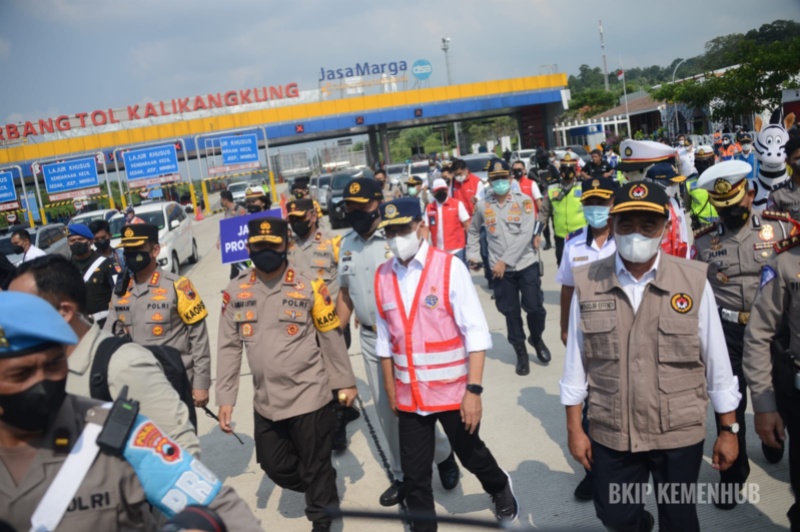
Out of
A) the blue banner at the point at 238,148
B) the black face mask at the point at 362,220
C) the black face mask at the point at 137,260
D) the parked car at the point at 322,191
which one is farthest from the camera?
the blue banner at the point at 238,148

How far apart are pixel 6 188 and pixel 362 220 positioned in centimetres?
2892

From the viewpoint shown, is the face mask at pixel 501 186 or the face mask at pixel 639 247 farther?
the face mask at pixel 501 186

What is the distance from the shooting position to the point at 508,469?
5211 millimetres

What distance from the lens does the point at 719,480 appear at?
179 inches

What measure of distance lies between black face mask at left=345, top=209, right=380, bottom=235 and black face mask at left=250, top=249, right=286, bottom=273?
0.86 m

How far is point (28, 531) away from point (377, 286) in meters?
2.52

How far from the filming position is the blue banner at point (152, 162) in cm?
3322

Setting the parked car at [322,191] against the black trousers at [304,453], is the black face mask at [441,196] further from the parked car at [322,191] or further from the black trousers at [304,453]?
the parked car at [322,191]

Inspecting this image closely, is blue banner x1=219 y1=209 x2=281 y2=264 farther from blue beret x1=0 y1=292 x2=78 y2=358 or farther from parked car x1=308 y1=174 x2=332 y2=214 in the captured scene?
parked car x1=308 y1=174 x2=332 y2=214

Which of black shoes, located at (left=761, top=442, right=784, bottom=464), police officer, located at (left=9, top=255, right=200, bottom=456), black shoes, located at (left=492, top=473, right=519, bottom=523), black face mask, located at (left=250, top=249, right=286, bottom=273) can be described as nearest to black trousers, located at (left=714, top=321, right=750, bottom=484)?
black shoes, located at (left=761, top=442, right=784, bottom=464)

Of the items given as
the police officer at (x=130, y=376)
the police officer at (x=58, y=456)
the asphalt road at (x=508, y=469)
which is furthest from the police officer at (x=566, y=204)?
the police officer at (x=58, y=456)

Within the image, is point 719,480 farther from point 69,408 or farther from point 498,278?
point 69,408

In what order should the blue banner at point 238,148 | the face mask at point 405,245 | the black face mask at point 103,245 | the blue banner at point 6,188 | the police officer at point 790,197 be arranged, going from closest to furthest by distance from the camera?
the face mask at point 405,245 < the police officer at point 790,197 < the black face mask at point 103,245 < the blue banner at point 6,188 < the blue banner at point 238,148

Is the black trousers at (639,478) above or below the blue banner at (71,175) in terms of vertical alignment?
below
